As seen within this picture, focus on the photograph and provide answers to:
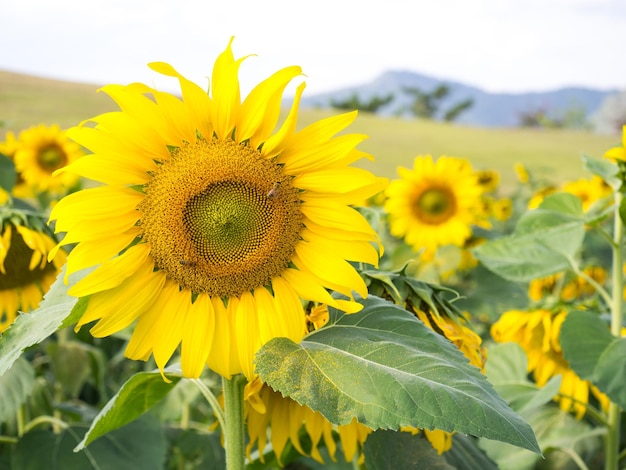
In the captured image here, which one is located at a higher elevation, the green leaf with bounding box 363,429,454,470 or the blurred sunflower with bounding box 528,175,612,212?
the green leaf with bounding box 363,429,454,470

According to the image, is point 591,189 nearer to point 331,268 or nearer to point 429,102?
point 331,268

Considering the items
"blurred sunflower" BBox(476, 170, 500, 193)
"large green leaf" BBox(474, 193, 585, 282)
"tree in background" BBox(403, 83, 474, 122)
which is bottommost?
"tree in background" BBox(403, 83, 474, 122)

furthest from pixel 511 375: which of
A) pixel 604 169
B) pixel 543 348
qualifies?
pixel 604 169

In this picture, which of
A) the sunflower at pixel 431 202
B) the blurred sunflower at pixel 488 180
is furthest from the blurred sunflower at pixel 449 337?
the blurred sunflower at pixel 488 180

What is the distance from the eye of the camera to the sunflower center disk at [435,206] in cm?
300

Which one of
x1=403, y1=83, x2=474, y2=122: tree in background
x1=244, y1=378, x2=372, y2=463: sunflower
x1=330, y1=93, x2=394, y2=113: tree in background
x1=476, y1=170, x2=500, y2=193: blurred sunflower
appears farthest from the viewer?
x1=403, y1=83, x2=474, y2=122: tree in background

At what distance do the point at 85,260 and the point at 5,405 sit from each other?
2.36 feet

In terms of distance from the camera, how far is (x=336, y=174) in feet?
2.69

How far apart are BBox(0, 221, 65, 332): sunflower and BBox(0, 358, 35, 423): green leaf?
3.9 inches

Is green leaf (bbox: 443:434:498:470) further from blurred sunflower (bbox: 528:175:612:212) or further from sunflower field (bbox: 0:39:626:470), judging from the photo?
blurred sunflower (bbox: 528:175:612:212)

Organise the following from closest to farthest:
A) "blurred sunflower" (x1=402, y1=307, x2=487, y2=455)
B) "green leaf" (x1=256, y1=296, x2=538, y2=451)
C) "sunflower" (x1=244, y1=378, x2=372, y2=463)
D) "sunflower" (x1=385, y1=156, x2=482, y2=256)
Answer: "green leaf" (x1=256, y1=296, x2=538, y2=451) → "blurred sunflower" (x1=402, y1=307, x2=487, y2=455) → "sunflower" (x1=244, y1=378, x2=372, y2=463) → "sunflower" (x1=385, y1=156, x2=482, y2=256)

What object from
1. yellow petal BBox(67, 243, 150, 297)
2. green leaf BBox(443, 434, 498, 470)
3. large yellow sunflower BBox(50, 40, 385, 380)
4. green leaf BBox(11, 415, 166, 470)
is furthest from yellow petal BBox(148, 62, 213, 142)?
green leaf BBox(11, 415, 166, 470)

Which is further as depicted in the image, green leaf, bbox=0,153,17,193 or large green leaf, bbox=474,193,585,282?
green leaf, bbox=0,153,17,193

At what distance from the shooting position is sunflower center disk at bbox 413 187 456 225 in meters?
3.00
